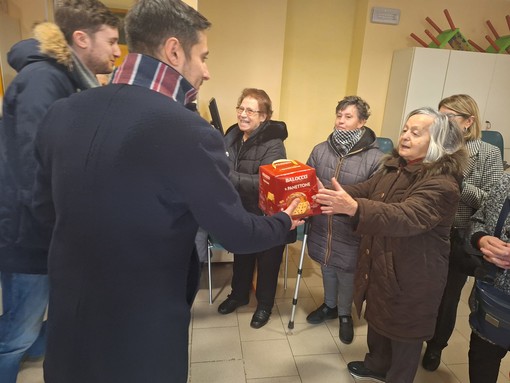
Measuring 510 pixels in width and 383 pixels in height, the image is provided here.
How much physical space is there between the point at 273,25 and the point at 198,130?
3093 millimetres

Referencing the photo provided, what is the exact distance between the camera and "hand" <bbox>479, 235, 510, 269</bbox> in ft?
4.57

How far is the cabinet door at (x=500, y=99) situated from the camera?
3639mm

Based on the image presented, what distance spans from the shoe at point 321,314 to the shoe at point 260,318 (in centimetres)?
29

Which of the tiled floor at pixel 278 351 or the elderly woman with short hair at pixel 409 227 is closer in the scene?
the elderly woman with short hair at pixel 409 227

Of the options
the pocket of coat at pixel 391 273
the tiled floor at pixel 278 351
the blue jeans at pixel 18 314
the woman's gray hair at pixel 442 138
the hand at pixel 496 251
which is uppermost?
the woman's gray hair at pixel 442 138

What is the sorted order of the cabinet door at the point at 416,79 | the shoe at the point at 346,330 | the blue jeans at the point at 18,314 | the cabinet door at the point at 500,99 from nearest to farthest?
the blue jeans at the point at 18,314 → the shoe at the point at 346,330 → the cabinet door at the point at 416,79 → the cabinet door at the point at 500,99

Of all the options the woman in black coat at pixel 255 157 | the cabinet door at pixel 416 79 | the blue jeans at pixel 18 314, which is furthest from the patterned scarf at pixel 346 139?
the cabinet door at pixel 416 79

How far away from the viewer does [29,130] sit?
1.17m

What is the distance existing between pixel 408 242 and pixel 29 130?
152 cm

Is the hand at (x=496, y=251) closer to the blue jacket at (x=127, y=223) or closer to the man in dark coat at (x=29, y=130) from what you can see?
the blue jacket at (x=127, y=223)

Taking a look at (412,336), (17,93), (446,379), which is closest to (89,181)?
(17,93)

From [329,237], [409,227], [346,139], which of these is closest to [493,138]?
[346,139]

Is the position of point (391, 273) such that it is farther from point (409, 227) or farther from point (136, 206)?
point (136, 206)

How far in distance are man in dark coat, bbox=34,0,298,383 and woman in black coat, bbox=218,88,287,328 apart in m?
1.29
